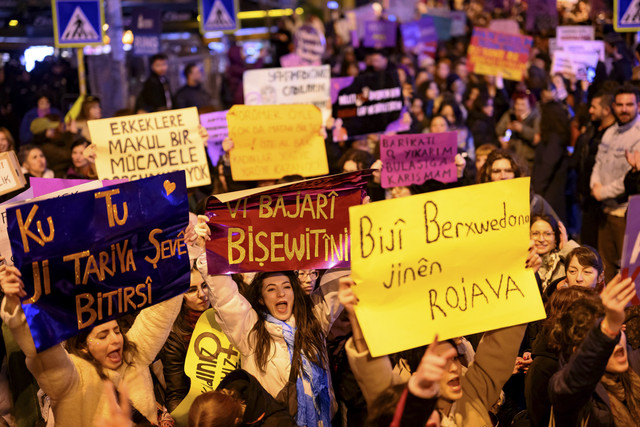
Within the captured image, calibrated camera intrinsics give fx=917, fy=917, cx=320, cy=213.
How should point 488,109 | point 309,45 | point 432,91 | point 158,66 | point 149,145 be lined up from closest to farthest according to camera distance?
point 149,145
point 158,66
point 488,109
point 432,91
point 309,45

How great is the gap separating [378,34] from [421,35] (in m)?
2.14

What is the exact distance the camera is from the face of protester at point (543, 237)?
19.7 ft

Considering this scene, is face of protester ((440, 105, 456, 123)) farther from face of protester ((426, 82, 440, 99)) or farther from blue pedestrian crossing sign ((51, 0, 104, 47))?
blue pedestrian crossing sign ((51, 0, 104, 47))

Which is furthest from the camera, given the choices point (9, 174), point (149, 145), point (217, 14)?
point (217, 14)

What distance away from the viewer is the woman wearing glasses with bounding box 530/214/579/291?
19.2ft

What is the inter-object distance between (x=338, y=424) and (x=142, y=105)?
876 centimetres

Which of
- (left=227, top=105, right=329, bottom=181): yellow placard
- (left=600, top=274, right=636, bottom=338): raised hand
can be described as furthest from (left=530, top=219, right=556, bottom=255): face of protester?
(left=227, top=105, right=329, bottom=181): yellow placard

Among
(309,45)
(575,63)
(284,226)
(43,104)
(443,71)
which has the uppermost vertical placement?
(309,45)

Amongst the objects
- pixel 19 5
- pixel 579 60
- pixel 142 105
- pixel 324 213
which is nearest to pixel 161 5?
pixel 19 5

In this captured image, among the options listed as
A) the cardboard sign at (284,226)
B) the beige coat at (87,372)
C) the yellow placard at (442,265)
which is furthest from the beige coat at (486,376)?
the beige coat at (87,372)

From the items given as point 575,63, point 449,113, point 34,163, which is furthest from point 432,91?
point 34,163

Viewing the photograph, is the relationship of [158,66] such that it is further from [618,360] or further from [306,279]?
[618,360]

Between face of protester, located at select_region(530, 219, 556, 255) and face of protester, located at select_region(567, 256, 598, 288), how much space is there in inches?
23.8

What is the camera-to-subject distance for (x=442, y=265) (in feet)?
13.1
